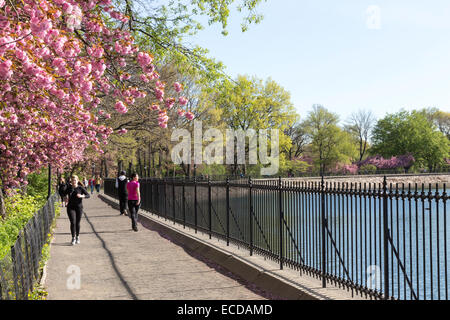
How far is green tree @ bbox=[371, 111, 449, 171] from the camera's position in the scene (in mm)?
95812

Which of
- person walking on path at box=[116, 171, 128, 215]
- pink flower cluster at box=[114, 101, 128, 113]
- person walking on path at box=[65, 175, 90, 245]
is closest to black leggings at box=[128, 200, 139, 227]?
person walking on path at box=[65, 175, 90, 245]

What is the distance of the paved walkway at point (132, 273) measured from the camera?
835 centimetres

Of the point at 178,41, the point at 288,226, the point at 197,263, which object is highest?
the point at 178,41

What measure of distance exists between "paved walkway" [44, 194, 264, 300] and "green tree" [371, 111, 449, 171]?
8831cm

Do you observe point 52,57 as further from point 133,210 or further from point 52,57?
point 133,210

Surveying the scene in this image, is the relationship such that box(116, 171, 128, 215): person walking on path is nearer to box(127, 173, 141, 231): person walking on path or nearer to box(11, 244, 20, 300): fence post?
box(127, 173, 141, 231): person walking on path

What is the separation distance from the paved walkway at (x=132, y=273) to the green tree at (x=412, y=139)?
3477 inches

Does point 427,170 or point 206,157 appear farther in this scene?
point 427,170

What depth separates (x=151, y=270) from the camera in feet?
34.0

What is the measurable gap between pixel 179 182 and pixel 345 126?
295 ft

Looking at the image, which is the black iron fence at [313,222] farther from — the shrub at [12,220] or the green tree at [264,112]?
the green tree at [264,112]
